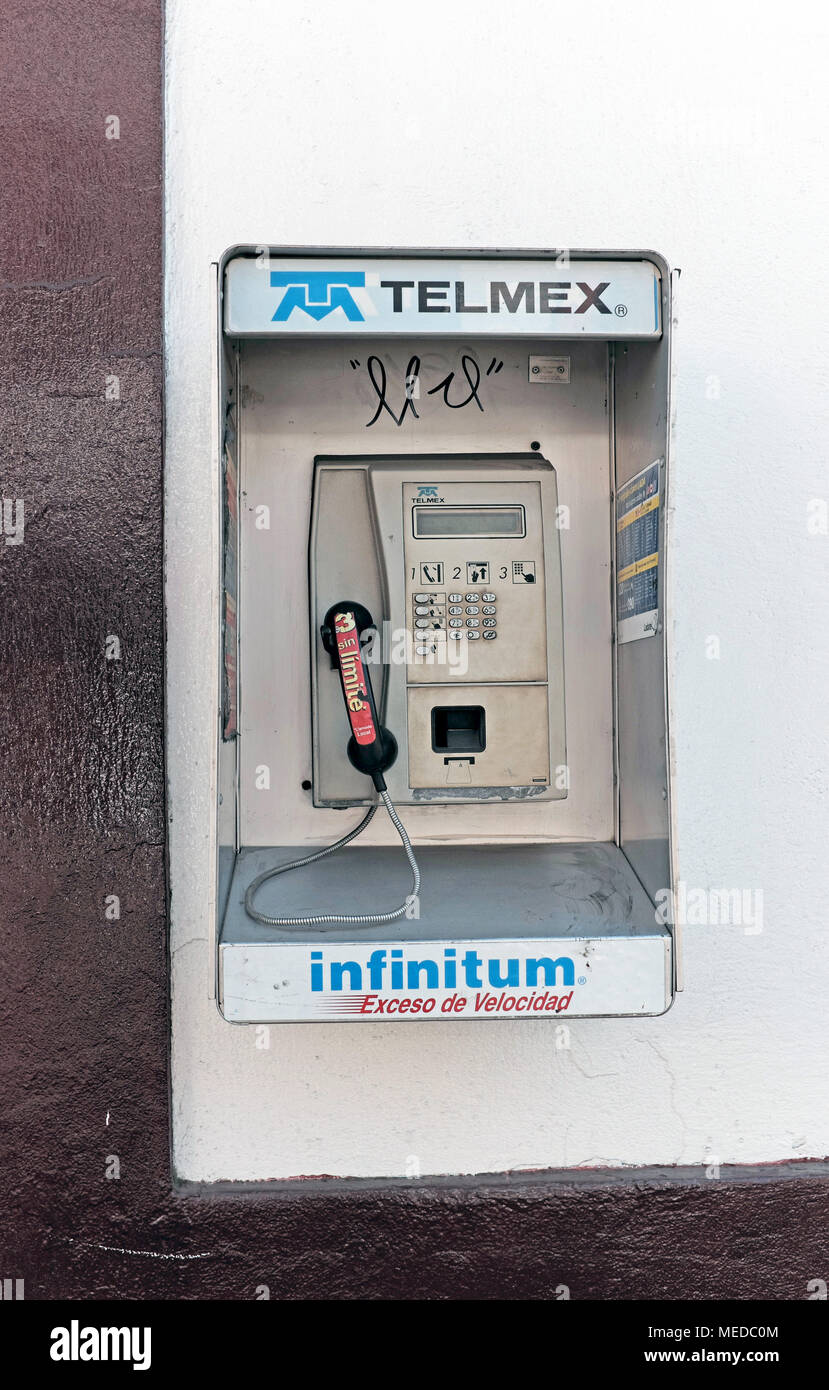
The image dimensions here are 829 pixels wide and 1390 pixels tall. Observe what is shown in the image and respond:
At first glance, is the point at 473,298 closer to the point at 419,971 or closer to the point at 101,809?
the point at 419,971

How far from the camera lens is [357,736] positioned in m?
1.27

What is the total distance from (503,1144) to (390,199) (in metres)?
1.62

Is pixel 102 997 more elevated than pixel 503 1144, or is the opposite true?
pixel 102 997

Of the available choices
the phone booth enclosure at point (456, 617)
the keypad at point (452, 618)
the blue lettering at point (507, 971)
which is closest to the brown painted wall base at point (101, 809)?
the phone booth enclosure at point (456, 617)

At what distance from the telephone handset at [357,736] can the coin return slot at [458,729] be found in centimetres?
7

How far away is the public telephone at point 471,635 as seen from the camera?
4.33 ft

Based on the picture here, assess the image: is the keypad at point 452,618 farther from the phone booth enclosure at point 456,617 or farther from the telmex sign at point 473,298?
the telmex sign at point 473,298
